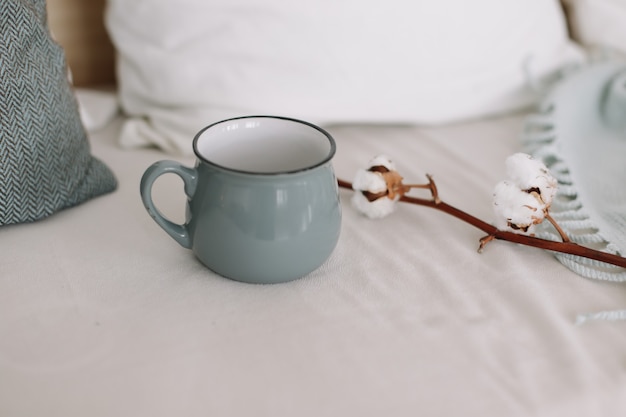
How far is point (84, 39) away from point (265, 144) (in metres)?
0.44

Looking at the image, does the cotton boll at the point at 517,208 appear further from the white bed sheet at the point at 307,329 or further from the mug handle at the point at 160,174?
the mug handle at the point at 160,174

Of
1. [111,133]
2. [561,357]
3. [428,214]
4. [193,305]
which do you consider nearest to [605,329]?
[561,357]

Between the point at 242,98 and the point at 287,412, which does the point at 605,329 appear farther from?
the point at 242,98

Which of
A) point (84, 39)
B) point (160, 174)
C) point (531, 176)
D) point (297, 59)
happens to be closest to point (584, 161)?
point (531, 176)

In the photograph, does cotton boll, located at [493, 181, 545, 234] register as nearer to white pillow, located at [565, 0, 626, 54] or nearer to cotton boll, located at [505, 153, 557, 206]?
cotton boll, located at [505, 153, 557, 206]

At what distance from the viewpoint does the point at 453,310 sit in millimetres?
486

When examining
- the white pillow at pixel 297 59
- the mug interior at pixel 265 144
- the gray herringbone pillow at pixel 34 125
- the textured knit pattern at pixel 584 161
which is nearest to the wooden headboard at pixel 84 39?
the white pillow at pixel 297 59

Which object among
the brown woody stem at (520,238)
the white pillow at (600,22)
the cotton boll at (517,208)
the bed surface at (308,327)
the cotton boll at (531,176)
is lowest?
the bed surface at (308,327)

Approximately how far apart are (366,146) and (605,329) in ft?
1.15

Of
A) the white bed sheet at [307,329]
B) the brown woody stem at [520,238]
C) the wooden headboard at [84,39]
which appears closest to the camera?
the white bed sheet at [307,329]

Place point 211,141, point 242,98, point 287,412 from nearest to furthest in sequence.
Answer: point 287,412
point 211,141
point 242,98

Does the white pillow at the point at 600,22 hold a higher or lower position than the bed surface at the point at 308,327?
higher

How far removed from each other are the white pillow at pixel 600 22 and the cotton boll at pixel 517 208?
0.48 m

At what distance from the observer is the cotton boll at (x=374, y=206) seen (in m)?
0.59
